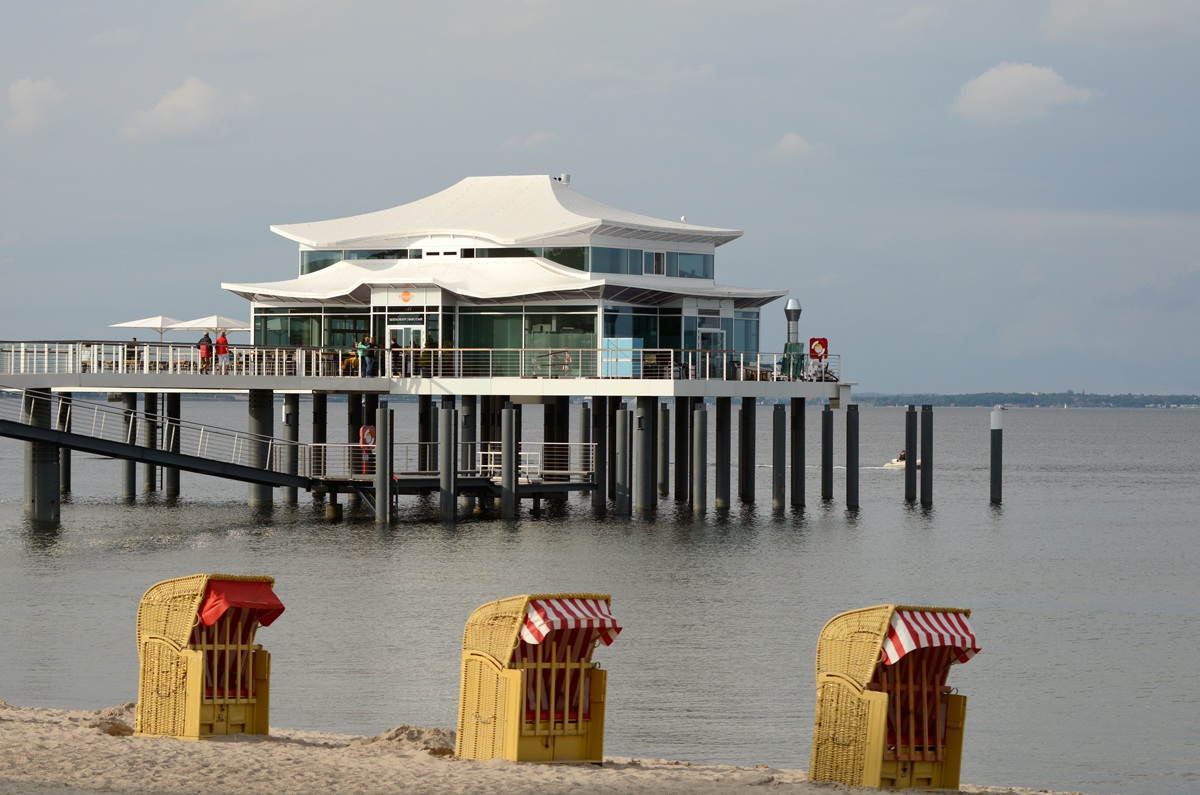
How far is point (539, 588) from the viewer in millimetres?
29797

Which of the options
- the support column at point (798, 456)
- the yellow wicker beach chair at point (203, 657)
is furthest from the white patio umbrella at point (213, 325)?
the yellow wicker beach chair at point (203, 657)

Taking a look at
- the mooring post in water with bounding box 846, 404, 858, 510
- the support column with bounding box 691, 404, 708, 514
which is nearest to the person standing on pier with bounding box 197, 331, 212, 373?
the support column with bounding box 691, 404, 708, 514

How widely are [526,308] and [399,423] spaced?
114 meters

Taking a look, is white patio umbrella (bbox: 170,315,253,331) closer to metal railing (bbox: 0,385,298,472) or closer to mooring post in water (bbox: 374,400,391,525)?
metal railing (bbox: 0,385,298,472)

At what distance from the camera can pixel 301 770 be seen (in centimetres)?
1327

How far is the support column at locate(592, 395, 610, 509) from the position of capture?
153 ft

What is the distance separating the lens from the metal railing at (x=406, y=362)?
133 ft

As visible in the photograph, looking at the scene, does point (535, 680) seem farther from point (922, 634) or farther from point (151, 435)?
point (151, 435)

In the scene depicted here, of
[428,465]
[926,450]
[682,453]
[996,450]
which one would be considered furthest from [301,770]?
[996,450]

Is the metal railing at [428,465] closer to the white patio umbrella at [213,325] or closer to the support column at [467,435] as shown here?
the support column at [467,435]

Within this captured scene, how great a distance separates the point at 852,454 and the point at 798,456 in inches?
68.8

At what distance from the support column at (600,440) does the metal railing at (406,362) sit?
431 cm

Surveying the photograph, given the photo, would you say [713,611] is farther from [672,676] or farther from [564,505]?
[564,505]

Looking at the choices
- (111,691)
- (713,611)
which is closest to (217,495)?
(713,611)
